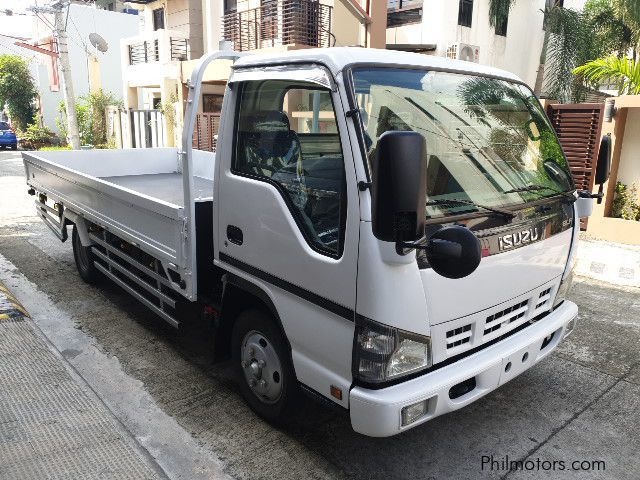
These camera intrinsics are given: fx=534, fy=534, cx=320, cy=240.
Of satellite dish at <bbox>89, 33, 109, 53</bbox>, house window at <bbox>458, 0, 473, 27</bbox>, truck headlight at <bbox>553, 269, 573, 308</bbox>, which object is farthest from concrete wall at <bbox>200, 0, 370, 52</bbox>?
satellite dish at <bbox>89, 33, 109, 53</bbox>

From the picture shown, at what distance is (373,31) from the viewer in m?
12.0

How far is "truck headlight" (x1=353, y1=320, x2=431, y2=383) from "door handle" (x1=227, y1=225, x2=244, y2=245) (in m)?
1.09

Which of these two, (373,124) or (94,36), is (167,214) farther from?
(94,36)

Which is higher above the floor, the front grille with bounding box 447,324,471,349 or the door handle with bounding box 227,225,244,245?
the door handle with bounding box 227,225,244,245

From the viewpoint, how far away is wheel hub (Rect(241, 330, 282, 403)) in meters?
3.21

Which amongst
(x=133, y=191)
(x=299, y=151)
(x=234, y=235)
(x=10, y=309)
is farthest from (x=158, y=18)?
(x=299, y=151)

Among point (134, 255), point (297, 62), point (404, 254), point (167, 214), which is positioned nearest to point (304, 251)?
point (404, 254)

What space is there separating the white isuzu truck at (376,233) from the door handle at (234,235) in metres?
0.04

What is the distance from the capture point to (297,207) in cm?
287

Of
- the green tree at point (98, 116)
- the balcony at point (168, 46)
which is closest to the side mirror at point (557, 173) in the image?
the balcony at point (168, 46)

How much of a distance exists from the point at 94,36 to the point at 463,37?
21.5 metres

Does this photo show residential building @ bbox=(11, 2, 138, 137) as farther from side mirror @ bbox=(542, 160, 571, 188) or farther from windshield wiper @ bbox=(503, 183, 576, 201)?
windshield wiper @ bbox=(503, 183, 576, 201)

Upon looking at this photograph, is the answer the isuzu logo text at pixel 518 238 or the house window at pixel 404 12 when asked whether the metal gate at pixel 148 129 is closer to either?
the house window at pixel 404 12

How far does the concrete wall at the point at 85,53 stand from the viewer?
3195 cm
